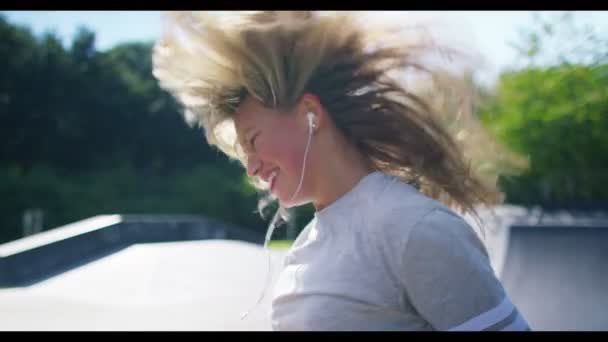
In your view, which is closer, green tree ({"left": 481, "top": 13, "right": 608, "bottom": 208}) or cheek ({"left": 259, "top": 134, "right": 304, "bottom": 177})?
cheek ({"left": 259, "top": 134, "right": 304, "bottom": 177})

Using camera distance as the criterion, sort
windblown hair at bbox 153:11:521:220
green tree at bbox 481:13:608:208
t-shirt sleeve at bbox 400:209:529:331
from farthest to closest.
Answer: green tree at bbox 481:13:608:208, windblown hair at bbox 153:11:521:220, t-shirt sleeve at bbox 400:209:529:331

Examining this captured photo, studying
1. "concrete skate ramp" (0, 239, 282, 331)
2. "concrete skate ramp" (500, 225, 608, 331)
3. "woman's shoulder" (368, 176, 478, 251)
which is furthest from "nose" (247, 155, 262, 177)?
"concrete skate ramp" (500, 225, 608, 331)

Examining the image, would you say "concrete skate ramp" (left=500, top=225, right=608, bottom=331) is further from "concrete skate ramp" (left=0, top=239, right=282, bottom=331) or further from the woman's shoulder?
the woman's shoulder

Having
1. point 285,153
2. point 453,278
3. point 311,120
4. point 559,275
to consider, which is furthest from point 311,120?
point 559,275

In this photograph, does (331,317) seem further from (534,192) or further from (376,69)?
(534,192)

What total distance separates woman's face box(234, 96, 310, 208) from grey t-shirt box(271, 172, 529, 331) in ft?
0.46

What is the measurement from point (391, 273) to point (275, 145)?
17.4 inches

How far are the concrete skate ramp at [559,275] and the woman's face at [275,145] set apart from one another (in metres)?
5.49

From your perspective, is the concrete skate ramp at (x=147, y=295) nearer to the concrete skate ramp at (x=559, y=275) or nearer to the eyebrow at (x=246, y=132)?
the concrete skate ramp at (x=559, y=275)

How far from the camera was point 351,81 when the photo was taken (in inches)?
61.0

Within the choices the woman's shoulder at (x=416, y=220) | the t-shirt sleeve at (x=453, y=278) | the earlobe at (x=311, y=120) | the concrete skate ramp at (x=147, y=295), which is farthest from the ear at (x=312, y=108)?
the concrete skate ramp at (x=147, y=295)

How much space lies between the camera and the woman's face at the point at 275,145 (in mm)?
1547

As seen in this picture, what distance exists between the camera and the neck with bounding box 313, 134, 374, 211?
5.19 ft

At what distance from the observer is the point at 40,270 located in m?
8.09
